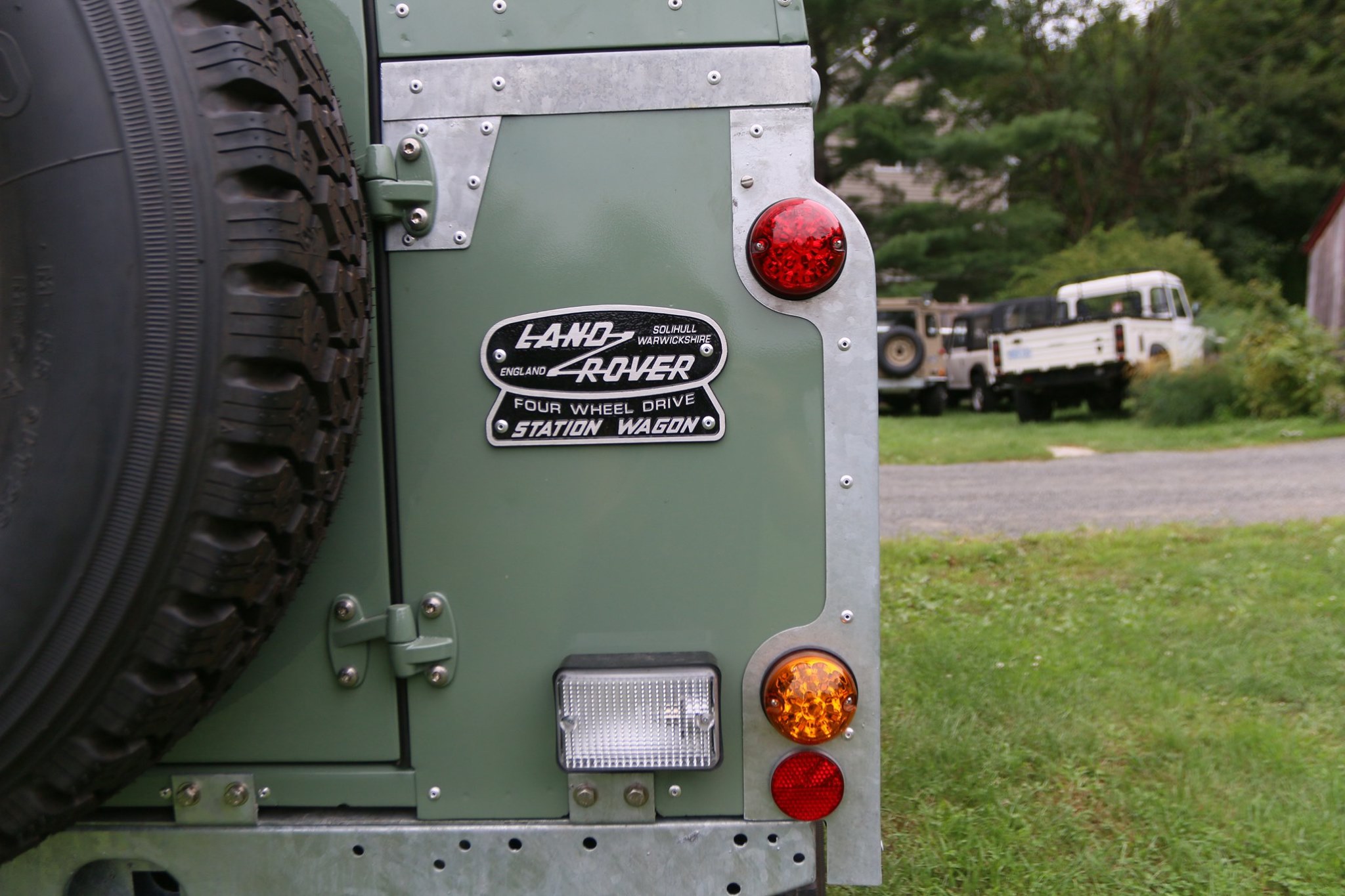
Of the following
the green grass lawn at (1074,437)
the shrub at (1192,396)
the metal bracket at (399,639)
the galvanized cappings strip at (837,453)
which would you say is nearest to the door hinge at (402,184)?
the galvanized cappings strip at (837,453)

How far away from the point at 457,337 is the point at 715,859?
0.93m

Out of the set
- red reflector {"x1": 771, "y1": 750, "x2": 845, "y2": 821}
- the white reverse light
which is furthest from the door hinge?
red reflector {"x1": 771, "y1": 750, "x2": 845, "y2": 821}

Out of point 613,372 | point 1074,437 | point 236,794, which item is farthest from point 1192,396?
point 236,794

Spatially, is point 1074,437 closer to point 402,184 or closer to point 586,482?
point 586,482

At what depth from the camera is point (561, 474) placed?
157cm

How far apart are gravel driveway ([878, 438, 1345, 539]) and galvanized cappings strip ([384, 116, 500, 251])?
17.9 ft

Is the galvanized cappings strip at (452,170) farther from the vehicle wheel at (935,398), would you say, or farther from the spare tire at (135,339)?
the vehicle wheel at (935,398)

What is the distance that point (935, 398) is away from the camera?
18453 millimetres

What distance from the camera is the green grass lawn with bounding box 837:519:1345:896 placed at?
260cm

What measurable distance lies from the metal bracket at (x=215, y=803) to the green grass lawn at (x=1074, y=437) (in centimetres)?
837

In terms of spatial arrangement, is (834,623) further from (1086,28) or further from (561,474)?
(1086,28)

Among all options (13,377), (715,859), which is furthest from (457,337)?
(715,859)

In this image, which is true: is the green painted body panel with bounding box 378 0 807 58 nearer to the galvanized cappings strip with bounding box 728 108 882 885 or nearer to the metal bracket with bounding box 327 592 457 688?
the galvanized cappings strip with bounding box 728 108 882 885

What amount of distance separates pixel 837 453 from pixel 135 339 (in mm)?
999
